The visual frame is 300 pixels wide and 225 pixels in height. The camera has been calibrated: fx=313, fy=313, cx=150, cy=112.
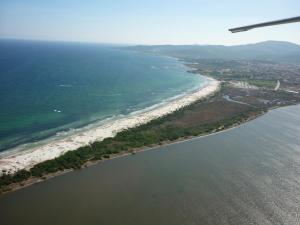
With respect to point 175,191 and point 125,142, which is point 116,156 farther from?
point 175,191

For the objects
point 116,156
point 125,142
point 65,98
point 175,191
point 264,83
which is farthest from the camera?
point 264,83

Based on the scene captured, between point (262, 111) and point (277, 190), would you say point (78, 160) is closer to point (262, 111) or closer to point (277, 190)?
point (277, 190)

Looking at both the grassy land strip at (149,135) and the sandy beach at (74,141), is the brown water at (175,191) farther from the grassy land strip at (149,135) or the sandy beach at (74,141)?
the sandy beach at (74,141)

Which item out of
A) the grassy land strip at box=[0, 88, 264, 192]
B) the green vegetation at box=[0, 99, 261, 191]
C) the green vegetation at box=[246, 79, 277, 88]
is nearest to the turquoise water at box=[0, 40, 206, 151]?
the green vegetation at box=[0, 99, 261, 191]

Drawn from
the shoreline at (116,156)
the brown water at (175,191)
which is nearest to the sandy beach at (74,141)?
the shoreline at (116,156)

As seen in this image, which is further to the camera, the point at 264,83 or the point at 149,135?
the point at 264,83

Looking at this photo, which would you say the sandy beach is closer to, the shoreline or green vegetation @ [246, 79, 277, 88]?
the shoreline

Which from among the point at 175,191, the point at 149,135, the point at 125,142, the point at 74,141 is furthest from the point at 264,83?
the point at 175,191

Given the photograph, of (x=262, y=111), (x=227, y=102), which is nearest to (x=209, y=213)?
(x=262, y=111)
